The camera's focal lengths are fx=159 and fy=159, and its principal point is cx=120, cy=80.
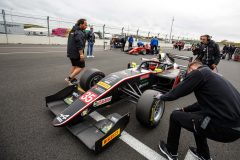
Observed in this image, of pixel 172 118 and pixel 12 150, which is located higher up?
pixel 172 118

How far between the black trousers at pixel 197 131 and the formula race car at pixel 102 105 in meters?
0.57

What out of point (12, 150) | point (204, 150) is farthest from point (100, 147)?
point (204, 150)

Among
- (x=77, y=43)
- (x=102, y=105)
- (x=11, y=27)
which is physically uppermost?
(x=11, y=27)

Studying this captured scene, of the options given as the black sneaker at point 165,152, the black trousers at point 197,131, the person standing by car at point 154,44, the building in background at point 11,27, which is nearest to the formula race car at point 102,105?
the black sneaker at point 165,152

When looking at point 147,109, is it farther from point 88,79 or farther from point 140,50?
point 140,50

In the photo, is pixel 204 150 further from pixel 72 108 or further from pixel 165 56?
pixel 165 56

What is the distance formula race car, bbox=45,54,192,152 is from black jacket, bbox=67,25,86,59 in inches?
30.0

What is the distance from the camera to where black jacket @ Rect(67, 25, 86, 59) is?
3.87m

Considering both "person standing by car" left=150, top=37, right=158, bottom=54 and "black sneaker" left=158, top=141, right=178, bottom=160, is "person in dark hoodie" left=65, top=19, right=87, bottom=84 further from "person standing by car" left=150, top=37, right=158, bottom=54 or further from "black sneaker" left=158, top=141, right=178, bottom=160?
"person standing by car" left=150, top=37, right=158, bottom=54

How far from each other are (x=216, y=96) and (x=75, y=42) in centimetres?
334

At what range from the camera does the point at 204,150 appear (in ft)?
6.49

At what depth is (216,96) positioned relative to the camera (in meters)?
1.60

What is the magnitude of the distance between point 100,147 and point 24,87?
3.04 metres

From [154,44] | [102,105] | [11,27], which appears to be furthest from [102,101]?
[11,27]
